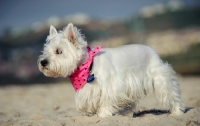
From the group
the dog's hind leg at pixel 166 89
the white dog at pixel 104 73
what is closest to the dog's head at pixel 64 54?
the white dog at pixel 104 73

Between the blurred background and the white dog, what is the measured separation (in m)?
8.15

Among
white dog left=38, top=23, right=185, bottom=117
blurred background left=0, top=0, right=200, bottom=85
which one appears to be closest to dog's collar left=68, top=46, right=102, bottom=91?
white dog left=38, top=23, right=185, bottom=117

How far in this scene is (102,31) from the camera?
14945mm

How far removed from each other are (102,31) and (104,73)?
956cm

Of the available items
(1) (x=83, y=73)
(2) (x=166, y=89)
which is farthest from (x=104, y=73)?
(2) (x=166, y=89)

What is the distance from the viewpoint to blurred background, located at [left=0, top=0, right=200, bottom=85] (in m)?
14.4

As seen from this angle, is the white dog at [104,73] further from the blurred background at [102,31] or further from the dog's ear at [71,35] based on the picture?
the blurred background at [102,31]

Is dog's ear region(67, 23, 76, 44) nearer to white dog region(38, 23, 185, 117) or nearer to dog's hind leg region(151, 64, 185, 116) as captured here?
white dog region(38, 23, 185, 117)

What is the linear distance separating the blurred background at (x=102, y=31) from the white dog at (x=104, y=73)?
8.15 meters

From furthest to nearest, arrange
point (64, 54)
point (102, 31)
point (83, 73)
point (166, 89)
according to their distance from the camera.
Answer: point (102, 31)
point (166, 89)
point (83, 73)
point (64, 54)

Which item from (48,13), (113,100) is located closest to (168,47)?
(48,13)

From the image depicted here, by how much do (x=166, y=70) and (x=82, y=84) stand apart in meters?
1.40

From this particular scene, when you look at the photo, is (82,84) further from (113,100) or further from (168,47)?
(168,47)

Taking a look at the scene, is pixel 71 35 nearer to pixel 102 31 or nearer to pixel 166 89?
pixel 166 89
